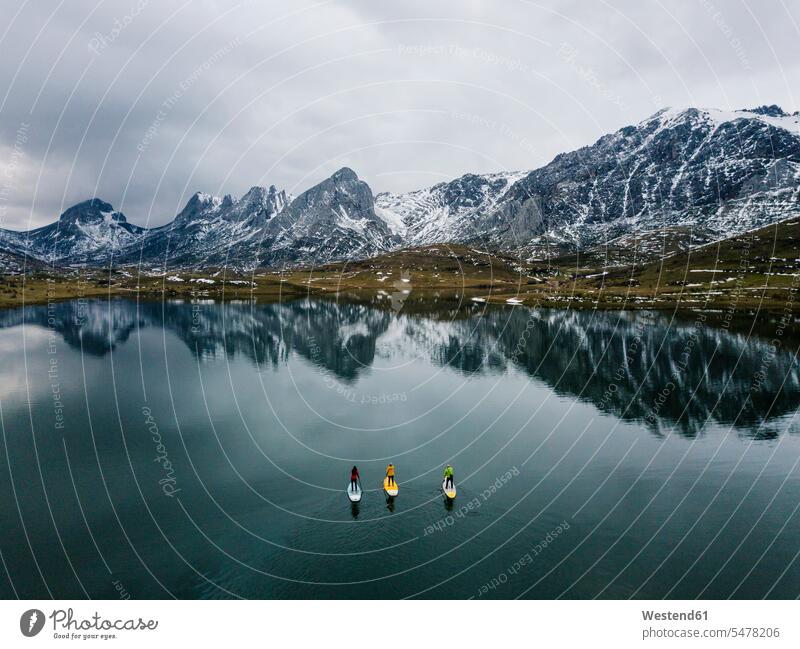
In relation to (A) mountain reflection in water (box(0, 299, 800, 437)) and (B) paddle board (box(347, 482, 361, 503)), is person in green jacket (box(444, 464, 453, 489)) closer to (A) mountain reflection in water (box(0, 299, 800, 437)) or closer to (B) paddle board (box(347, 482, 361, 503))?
(B) paddle board (box(347, 482, 361, 503))

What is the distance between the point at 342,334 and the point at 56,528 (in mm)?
93510

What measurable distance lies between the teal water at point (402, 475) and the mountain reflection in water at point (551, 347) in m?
0.83

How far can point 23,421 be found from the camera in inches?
2071

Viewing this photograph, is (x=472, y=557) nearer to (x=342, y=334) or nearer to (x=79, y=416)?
(x=79, y=416)

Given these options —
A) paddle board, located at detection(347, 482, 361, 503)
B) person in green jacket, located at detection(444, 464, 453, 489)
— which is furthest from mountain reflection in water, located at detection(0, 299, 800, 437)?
paddle board, located at detection(347, 482, 361, 503)

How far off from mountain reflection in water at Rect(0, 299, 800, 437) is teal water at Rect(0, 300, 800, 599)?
83 centimetres

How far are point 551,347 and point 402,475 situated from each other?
7164 centimetres

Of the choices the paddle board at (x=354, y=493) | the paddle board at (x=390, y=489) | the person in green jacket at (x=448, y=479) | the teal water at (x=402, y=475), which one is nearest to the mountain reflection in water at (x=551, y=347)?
the teal water at (x=402, y=475)

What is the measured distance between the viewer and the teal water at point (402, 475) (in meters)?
27.3

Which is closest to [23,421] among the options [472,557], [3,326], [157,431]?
[157,431]

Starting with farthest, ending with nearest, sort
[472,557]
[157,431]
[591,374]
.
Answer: [591,374] → [157,431] → [472,557]

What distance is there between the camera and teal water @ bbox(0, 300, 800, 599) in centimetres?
2731

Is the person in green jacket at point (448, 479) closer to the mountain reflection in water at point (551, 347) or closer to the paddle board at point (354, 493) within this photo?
the paddle board at point (354, 493)

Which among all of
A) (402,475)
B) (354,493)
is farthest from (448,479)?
(354,493)
